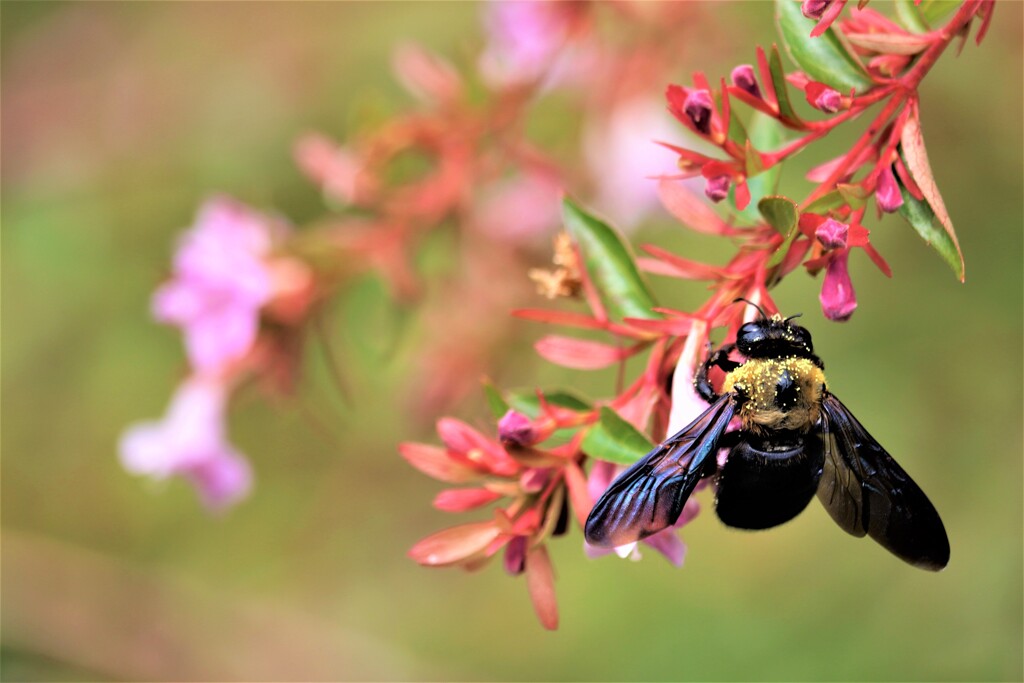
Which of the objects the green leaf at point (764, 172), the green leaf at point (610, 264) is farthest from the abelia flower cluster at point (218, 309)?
the green leaf at point (764, 172)

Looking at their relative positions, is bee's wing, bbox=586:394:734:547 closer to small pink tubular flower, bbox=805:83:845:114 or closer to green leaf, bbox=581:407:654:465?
green leaf, bbox=581:407:654:465

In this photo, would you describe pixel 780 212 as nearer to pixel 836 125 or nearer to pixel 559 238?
pixel 836 125

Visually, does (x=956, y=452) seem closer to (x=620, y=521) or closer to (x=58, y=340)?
(x=620, y=521)

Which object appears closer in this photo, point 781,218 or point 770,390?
point 781,218

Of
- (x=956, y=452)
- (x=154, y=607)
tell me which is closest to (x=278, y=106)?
(x=154, y=607)

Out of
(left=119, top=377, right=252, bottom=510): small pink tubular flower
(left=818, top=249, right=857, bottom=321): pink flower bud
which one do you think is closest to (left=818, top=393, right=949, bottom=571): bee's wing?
(left=818, top=249, right=857, bottom=321): pink flower bud

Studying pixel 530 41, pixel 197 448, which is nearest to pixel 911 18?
pixel 530 41

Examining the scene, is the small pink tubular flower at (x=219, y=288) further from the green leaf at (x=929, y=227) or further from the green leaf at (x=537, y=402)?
the green leaf at (x=929, y=227)
